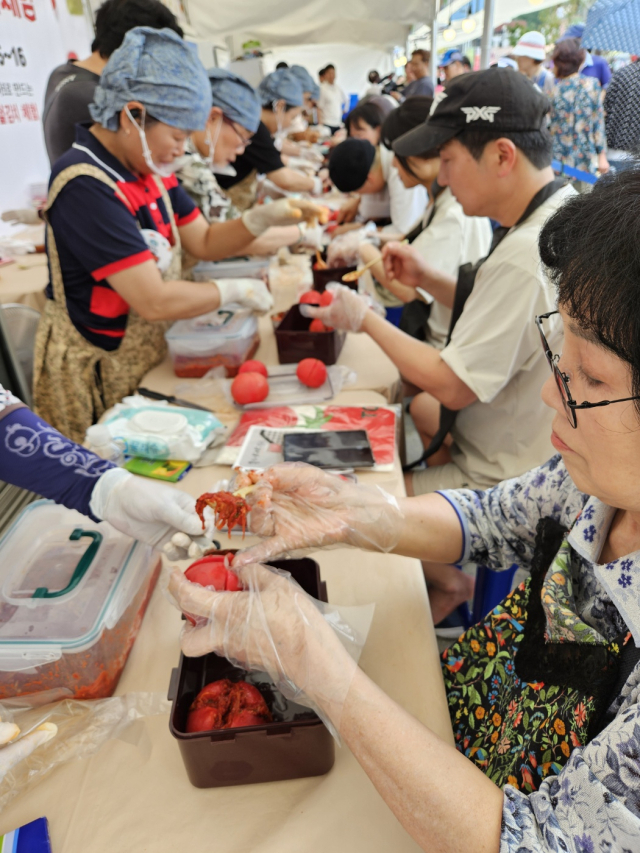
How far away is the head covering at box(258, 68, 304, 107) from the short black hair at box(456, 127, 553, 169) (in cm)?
414

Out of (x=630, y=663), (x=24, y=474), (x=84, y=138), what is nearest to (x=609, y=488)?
(x=630, y=663)

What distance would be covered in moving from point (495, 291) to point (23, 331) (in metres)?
2.27

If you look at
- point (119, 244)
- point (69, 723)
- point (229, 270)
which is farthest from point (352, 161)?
point (69, 723)

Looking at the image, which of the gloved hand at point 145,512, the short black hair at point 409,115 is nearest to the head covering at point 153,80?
the short black hair at point 409,115

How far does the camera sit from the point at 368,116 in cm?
452

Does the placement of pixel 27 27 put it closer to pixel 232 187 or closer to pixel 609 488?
pixel 232 187

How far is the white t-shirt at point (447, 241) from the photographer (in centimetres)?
297

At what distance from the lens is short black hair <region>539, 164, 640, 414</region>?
776 mm

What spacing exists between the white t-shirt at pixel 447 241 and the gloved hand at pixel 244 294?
37.5 inches

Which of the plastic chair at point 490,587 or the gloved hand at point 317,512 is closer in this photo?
the gloved hand at point 317,512

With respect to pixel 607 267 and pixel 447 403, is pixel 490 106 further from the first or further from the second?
pixel 607 267

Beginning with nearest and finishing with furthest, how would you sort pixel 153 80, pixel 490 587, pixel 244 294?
pixel 490 587
pixel 153 80
pixel 244 294

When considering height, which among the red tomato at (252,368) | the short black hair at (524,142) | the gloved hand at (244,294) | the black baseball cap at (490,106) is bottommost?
the red tomato at (252,368)

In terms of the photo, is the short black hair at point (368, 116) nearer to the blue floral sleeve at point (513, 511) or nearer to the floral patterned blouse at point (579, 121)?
the floral patterned blouse at point (579, 121)
